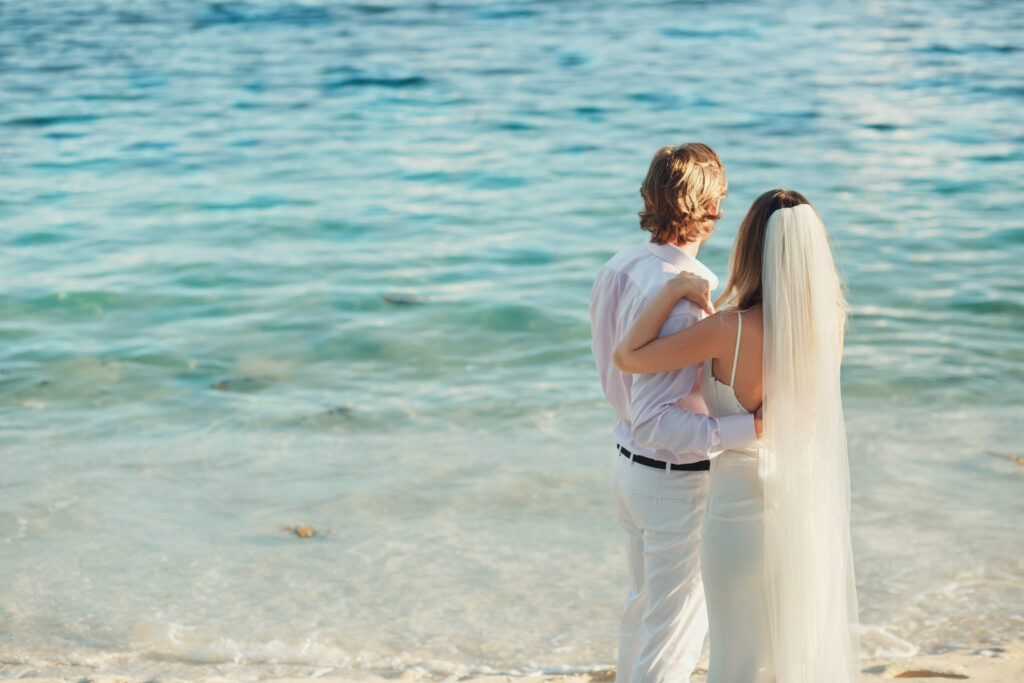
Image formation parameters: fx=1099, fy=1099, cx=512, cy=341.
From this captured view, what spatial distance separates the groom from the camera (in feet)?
9.65

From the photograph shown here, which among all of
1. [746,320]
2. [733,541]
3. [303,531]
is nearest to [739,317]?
[746,320]

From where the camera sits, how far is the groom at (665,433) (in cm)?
294

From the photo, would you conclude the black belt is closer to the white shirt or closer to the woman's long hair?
the white shirt

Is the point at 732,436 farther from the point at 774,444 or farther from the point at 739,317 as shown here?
the point at 739,317

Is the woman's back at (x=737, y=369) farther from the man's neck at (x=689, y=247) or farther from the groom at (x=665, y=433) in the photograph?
the man's neck at (x=689, y=247)

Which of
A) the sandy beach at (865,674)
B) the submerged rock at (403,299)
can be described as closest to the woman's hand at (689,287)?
the sandy beach at (865,674)

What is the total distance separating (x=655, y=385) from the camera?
10.0ft

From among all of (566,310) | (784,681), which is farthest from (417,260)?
(784,681)

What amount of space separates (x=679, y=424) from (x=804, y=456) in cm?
36

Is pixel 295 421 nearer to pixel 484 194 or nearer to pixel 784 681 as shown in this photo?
pixel 784 681

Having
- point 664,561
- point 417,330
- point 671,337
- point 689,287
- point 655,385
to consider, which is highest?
point 689,287

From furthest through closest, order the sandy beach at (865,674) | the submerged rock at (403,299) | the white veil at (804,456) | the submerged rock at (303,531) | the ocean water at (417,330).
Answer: the submerged rock at (403,299) < the submerged rock at (303,531) < the ocean water at (417,330) < the sandy beach at (865,674) < the white veil at (804,456)

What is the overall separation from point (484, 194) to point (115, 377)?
17.9ft

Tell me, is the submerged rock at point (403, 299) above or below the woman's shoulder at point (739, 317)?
below
